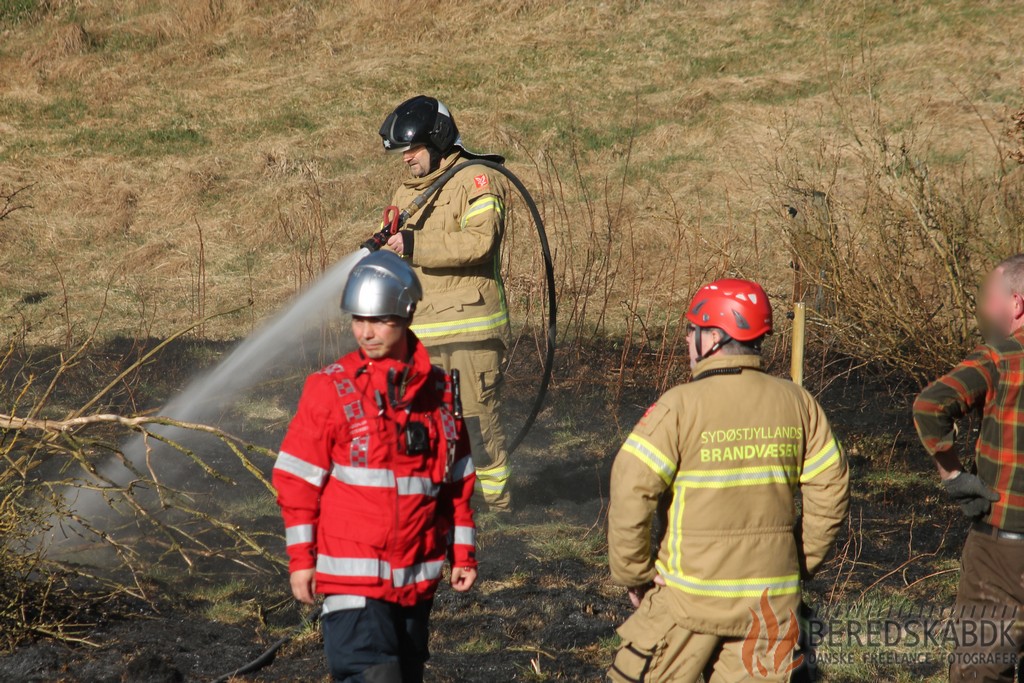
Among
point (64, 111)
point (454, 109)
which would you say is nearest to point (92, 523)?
point (454, 109)

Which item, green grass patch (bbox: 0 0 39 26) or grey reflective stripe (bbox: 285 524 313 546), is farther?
green grass patch (bbox: 0 0 39 26)

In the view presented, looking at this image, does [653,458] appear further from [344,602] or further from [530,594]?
[530,594]

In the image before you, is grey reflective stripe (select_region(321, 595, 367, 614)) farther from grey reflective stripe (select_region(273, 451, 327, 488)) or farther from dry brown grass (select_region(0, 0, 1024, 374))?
dry brown grass (select_region(0, 0, 1024, 374))

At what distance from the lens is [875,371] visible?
8.23 m

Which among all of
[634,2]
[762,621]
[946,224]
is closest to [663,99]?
[634,2]

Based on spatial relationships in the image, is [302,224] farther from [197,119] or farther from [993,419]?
Result: [993,419]

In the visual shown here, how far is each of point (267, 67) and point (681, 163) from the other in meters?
8.88

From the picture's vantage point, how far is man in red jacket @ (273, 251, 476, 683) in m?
2.79

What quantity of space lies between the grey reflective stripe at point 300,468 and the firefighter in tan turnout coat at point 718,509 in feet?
2.61

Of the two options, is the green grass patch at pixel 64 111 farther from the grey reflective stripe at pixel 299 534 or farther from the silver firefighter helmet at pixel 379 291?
the grey reflective stripe at pixel 299 534

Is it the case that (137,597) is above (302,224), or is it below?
below

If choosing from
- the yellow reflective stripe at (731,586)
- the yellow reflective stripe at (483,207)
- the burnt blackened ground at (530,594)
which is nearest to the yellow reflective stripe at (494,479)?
the burnt blackened ground at (530,594)

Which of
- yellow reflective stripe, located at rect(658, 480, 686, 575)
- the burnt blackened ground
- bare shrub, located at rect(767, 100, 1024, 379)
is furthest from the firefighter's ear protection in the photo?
bare shrub, located at rect(767, 100, 1024, 379)

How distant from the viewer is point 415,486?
2873 millimetres
